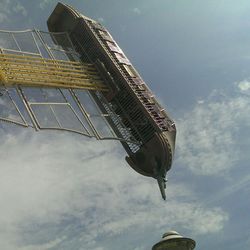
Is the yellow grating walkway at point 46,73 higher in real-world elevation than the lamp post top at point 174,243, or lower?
higher

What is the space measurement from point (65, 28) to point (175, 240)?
30636mm

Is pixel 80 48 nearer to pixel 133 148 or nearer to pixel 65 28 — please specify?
pixel 65 28

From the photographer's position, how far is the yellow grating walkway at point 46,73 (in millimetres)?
33906

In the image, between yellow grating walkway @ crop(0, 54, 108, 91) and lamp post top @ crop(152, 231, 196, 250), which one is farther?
yellow grating walkway @ crop(0, 54, 108, 91)

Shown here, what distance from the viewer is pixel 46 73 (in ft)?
123

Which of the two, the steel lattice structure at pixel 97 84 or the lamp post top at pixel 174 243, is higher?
the steel lattice structure at pixel 97 84

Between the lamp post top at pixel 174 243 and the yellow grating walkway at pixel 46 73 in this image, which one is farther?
the yellow grating walkway at pixel 46 73

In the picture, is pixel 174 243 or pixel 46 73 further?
pixel 46 73

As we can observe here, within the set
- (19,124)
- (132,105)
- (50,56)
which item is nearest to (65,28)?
(50,56)

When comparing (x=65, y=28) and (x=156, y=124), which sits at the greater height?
(x=65, y=28)

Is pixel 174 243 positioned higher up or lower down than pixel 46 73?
lower down

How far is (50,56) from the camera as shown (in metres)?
43.5

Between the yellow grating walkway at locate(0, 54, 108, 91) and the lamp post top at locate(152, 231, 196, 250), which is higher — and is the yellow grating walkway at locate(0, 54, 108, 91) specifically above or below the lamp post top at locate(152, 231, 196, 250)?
above

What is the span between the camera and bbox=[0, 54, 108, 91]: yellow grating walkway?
33906 millimetres
